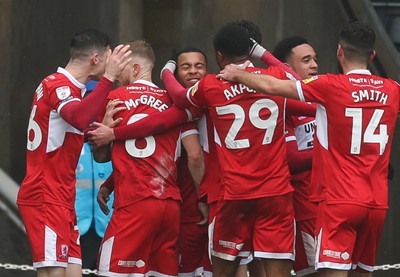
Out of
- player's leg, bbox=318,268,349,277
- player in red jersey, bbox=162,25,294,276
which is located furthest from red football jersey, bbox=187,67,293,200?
player's leg, bbox=318,268,349,277

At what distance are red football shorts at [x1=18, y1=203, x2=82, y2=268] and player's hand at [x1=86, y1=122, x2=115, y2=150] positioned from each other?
0.64 m

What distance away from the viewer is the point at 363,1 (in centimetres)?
1412

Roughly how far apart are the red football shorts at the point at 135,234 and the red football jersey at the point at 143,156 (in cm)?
8

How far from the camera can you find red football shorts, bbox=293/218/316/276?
1075 centimetres

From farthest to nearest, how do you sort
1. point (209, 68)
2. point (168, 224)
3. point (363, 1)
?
1. point (363, 1)
2. point (209, 68)
3. point (168, 224)

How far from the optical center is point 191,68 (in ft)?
35.7

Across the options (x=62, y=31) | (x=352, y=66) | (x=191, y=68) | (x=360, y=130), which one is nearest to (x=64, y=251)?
(x=191, y=68)

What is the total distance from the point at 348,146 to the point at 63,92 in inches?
85.0

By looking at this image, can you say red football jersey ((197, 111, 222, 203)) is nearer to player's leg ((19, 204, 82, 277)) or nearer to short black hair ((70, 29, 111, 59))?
short black hair ((70, 29, 111, 59))

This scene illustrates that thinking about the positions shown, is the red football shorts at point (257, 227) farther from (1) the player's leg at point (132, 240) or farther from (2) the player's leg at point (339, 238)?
(1) the player's leg at point (132, 240)

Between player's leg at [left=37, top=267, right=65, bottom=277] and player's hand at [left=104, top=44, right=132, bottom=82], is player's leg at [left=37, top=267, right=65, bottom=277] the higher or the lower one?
the lower one

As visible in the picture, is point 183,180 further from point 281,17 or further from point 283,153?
point 281,17

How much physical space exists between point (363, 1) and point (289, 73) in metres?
4.02

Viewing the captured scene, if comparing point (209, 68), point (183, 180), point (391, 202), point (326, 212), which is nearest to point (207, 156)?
point (183, 180)
